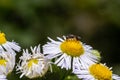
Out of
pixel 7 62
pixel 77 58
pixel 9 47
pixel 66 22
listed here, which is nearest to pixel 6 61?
pixel 7 62

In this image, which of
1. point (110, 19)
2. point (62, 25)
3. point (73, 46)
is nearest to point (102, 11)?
point (110, 19)

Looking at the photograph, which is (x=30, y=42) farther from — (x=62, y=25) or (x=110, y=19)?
(x=110, y=19)

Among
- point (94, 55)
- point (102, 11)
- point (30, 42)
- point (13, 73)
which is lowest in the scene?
point (13, 73)

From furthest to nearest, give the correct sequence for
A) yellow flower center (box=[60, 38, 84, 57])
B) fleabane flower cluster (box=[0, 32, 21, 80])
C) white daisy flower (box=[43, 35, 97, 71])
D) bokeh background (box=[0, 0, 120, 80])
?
bokeh background (box=[0, 0, 120, 80])
yellow flower center (box=[60, 38, 84, 57])
white daisy flower (box=[43, 35, 97, 71])
fleabane flower cluster (box=[0, 32, 21, 80])

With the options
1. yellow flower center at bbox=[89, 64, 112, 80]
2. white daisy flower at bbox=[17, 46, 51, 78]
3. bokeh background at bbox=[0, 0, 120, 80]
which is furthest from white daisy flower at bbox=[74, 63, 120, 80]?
bokeh background at bbox=[0, 0, 120, 80]

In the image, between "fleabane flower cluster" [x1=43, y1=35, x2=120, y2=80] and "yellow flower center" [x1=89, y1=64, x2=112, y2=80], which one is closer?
"fleabane flower cluster" [x1=43, y1=35, x2=120, y2=80]

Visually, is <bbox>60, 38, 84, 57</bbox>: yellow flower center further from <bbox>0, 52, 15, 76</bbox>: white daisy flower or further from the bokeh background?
the bokeh background

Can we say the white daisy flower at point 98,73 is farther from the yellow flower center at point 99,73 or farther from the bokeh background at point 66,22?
the bokeh background at point 66,22
